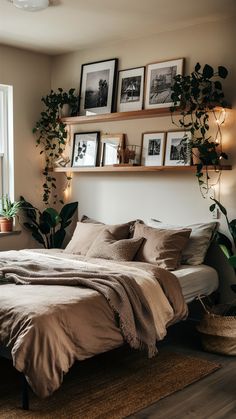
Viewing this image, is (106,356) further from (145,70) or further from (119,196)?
(145,70)

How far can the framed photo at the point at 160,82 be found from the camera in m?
5.03

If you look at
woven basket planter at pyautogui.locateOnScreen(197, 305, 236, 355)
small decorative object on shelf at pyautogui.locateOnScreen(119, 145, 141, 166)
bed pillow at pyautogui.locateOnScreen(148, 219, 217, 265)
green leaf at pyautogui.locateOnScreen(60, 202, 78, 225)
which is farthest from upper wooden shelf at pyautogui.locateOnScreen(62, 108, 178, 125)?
woven basket planter at pyautogui.locateOnScreen(197, 305, 236, 355)

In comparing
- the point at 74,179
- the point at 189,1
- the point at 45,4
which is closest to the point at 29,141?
the point at 74,179

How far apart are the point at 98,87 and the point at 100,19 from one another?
103 centimetres

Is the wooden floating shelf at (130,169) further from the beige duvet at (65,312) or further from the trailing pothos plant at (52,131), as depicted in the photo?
the beige duvet at (65,312)

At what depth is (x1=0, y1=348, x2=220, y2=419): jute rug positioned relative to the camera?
3.17 m

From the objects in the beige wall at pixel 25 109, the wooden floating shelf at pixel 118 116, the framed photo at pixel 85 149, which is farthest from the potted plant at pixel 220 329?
Result: the beige wall at pixel 25 109

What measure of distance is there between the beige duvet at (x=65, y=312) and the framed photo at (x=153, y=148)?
1.24 metres

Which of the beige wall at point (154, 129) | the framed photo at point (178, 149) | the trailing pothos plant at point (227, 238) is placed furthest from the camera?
the framed photo at point (178, 149)

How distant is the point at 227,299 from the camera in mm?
4766

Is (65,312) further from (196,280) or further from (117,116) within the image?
(117,116)

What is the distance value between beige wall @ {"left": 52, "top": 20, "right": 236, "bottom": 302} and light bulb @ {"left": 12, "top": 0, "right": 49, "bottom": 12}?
140 cm

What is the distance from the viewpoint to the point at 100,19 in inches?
186

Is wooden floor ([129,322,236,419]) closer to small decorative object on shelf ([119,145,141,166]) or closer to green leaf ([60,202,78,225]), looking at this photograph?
small decorative object on shelf ([119,145,141,166])
